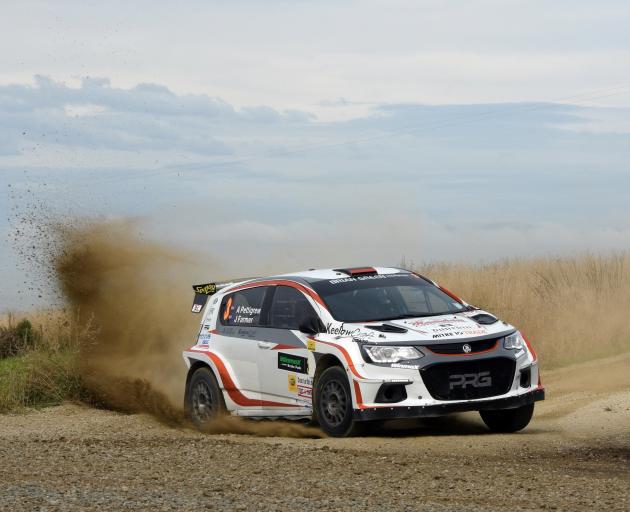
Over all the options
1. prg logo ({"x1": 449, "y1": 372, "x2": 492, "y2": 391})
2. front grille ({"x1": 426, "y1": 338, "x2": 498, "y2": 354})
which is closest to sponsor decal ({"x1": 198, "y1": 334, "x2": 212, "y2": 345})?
front grille ({"x1": 426, "y1": 338, "x2": 498, "y2": 354})

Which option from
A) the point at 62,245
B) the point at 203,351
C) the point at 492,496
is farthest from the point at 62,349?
the point at 492,496

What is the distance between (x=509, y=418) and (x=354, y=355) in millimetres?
1964

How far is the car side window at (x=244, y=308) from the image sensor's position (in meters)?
13.7

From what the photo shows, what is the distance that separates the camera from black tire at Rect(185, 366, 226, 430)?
13789 millimetres

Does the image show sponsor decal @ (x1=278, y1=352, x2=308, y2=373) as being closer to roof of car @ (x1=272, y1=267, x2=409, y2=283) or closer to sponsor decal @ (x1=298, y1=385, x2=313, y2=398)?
sponsor decal @ (x1=298, y1=385, x2=313, y2=398)

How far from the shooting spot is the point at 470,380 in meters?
12.0

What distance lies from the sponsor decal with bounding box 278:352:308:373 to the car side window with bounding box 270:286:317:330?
0.33m

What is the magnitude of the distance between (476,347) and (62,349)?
33.8 feet

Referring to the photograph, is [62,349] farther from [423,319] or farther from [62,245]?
[423,319]

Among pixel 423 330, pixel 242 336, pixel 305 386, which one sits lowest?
pixel 305 386

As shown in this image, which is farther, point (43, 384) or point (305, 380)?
point (43, 384)

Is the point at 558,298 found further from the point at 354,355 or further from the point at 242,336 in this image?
the point at 354,355

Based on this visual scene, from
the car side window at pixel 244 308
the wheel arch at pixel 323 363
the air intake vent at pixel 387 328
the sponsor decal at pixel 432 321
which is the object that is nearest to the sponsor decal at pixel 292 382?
the wheel arch at pixel 323 363

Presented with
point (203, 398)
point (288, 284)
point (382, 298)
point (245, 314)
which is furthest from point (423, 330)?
point (203, 398)
